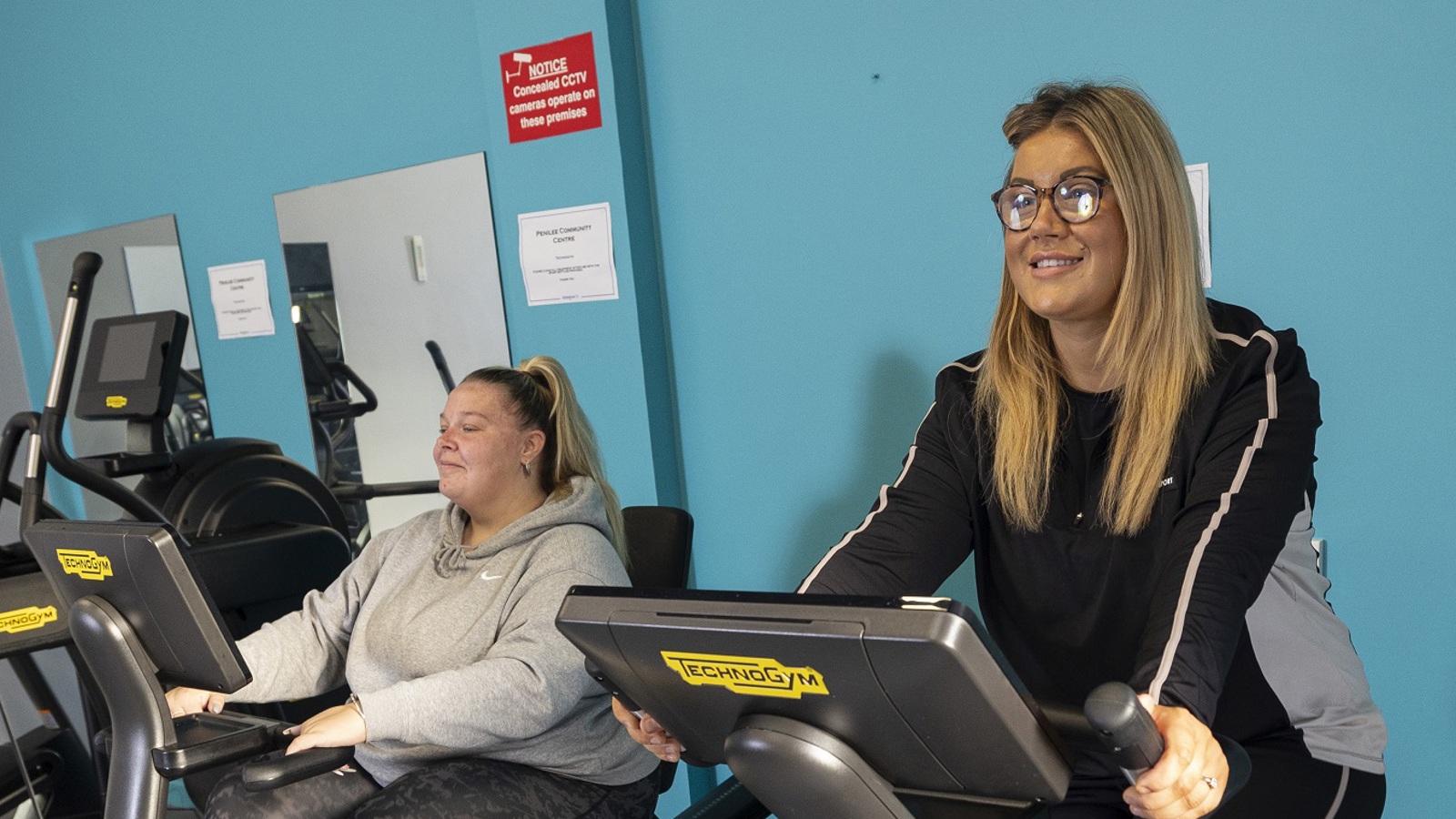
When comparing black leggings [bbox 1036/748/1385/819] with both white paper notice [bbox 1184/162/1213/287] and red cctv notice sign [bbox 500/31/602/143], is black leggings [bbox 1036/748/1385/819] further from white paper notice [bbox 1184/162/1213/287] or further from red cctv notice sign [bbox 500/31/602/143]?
red cctv notice sign [bbox 500/31/602/143]

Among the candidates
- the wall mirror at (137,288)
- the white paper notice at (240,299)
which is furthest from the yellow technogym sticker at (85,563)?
the wall mirror at (137,288)

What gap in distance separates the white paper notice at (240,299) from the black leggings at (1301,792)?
118 inches

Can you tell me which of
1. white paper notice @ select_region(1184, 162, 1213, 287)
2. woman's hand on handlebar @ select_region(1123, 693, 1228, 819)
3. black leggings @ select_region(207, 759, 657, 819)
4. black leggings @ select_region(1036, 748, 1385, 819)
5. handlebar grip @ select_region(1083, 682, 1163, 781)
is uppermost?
white paper notice @ select_region(1184, 162, 1213, 287)

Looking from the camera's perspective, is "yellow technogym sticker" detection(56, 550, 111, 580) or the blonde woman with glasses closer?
the blonde woman with glasses

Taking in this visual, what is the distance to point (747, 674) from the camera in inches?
38.4

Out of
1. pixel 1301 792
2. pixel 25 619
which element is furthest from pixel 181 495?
pixel 1301 792

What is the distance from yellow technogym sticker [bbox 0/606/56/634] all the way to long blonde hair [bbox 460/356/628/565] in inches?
44.9

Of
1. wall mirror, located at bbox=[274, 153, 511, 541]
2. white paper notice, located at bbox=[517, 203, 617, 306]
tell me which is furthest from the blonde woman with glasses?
wall mirror, located at bbox=[274, 153, 511, 541]

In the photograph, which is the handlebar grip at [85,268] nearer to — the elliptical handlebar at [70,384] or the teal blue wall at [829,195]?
the elliptical handlebar at [70,384]

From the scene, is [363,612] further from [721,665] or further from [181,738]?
[721,665]

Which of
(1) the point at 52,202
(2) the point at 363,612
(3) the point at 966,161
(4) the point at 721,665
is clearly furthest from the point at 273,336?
(4) the point at 721,665

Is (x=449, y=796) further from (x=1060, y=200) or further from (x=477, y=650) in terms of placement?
(x=1060, y=200)

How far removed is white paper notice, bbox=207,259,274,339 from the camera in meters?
3.62

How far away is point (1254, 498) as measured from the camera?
4.41 feet
